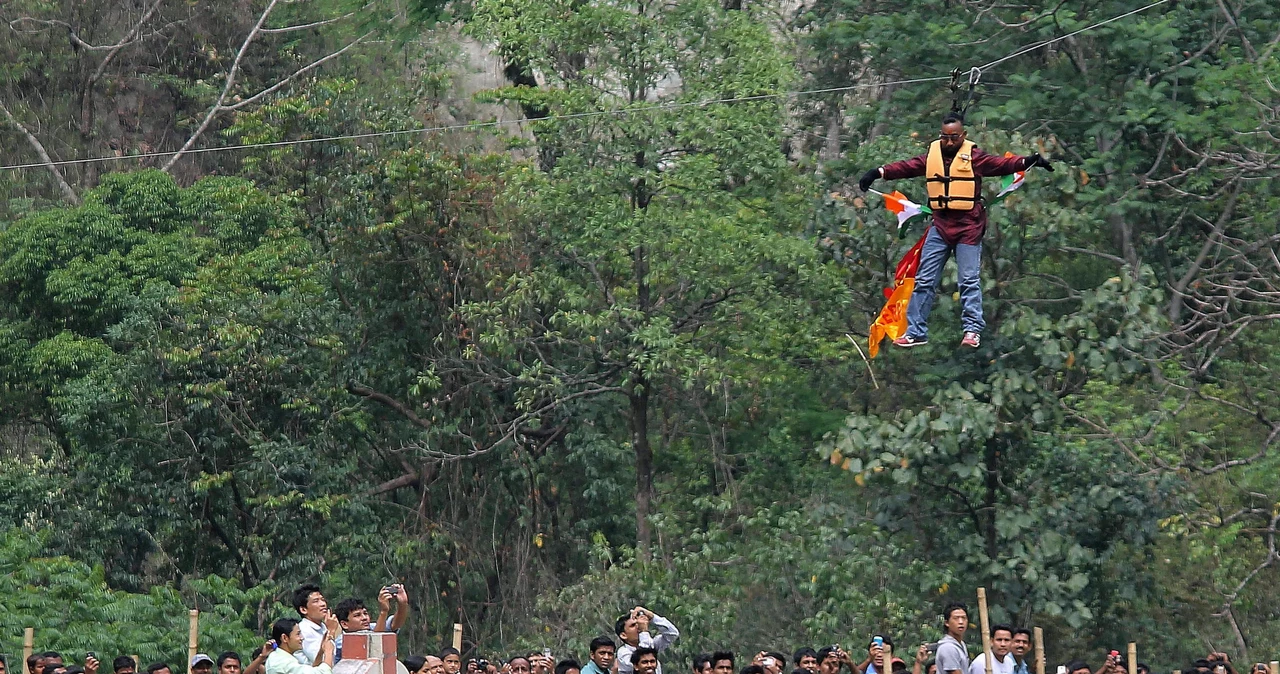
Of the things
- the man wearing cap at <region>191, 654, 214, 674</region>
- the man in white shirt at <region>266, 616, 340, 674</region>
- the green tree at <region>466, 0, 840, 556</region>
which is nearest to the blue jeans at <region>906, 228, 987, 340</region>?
the man in white shirt at <region>266, 616, 340, 674</region>

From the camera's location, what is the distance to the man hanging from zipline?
35.0 feet

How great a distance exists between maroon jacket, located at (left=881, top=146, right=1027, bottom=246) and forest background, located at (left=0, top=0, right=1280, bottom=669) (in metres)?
4.94

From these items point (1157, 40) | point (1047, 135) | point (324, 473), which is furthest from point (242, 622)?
point (1157, 40)

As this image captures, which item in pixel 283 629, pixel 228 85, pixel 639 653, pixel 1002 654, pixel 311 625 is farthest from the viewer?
pixel 228 85

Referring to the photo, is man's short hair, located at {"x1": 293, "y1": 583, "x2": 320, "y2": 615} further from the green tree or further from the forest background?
the green tree

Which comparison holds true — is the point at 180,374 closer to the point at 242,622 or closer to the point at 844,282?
the point at 242,622

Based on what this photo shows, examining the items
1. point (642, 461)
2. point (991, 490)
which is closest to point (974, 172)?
point (991, 490)

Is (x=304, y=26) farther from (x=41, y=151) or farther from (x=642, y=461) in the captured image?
(x=642, y=461)

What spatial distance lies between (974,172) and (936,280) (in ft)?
2.87

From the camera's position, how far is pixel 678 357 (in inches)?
735

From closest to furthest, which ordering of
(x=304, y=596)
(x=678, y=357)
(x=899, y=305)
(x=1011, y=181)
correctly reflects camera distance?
(x=304, y=596) → (x=1011, y=181) → (x=899, y=305) → (x=678, y=357)

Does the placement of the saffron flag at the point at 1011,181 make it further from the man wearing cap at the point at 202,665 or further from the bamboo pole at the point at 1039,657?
the man wearing cap at the point at 202,665

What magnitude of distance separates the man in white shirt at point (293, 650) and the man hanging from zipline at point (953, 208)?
12.8 ft

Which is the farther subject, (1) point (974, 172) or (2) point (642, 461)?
(2) point (642, 461)
